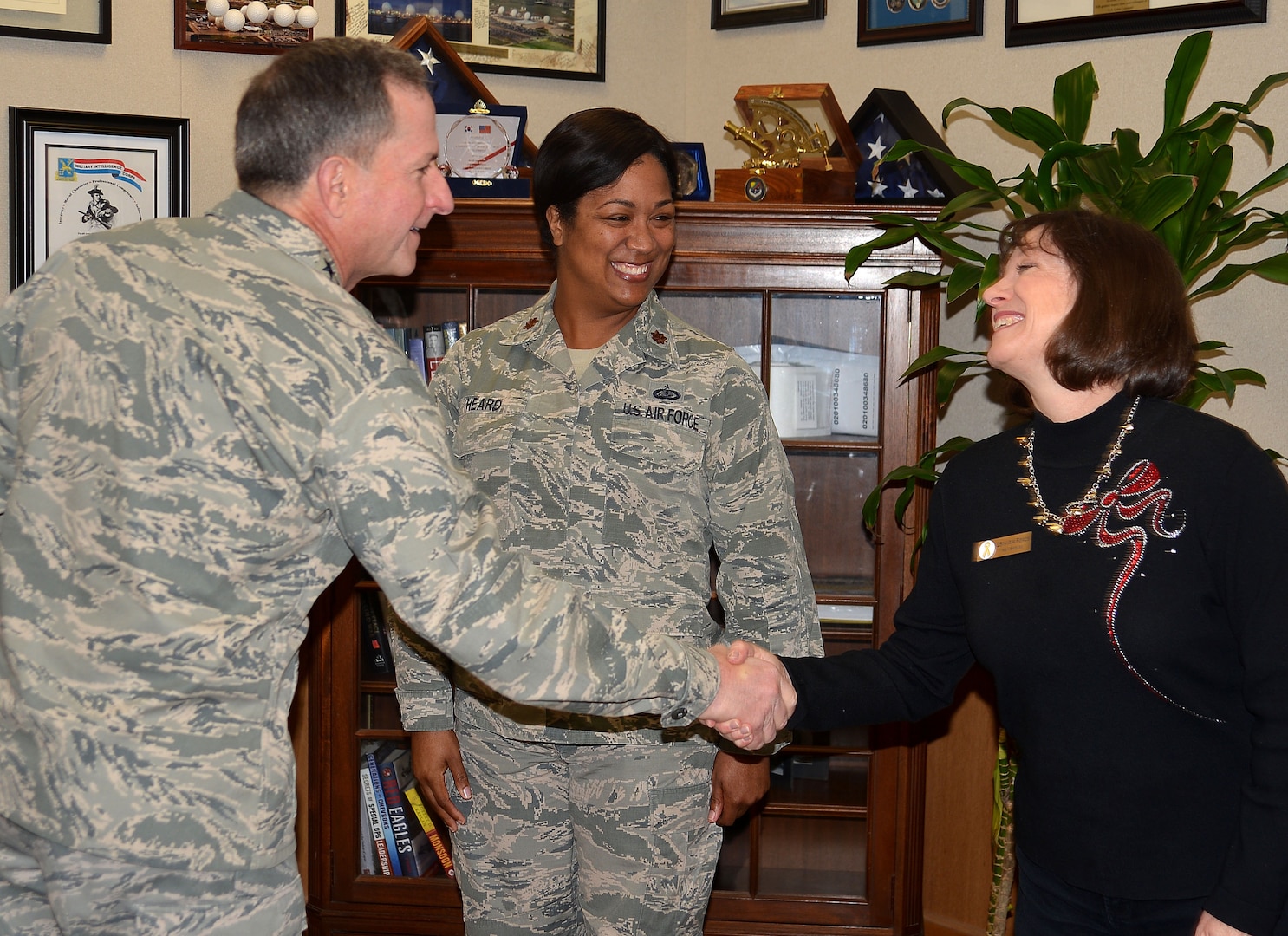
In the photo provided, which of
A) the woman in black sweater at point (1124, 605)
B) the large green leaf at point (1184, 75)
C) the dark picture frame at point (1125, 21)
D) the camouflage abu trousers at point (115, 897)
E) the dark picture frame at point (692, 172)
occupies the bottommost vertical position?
the camouflage abu trousers at point (115, 897)

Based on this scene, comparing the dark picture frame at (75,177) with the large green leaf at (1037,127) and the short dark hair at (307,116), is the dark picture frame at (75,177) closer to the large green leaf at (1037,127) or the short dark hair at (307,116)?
the short dark hair at (307,116)

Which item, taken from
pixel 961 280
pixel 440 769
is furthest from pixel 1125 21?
pixel 440 769

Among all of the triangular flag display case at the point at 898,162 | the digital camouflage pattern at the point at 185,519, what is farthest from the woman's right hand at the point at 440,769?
the triangular flag display case at the point at 898,162

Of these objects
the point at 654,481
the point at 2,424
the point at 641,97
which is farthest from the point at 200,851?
the point at 641,97

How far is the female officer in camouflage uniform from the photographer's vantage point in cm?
191

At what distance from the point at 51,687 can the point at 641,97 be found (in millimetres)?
2670

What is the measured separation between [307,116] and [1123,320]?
1.05m

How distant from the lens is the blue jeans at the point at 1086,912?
1.43 m

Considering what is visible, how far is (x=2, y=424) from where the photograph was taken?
1.30 meters

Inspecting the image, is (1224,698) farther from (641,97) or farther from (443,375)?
(641,97)

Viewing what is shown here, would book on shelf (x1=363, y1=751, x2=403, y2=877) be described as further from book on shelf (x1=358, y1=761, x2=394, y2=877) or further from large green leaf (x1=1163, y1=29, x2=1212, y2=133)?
large green leaf (x1=1163, y1=29, x2=1212, y2=133)

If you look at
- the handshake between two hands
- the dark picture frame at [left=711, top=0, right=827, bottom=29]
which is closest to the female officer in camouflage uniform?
the handshake between two hands

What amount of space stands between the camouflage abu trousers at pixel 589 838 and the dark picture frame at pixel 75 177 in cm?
169

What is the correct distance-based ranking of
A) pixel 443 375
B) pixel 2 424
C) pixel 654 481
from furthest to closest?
1. pixel 443 375
2. pixel 654 481
3. pixel 2 424
